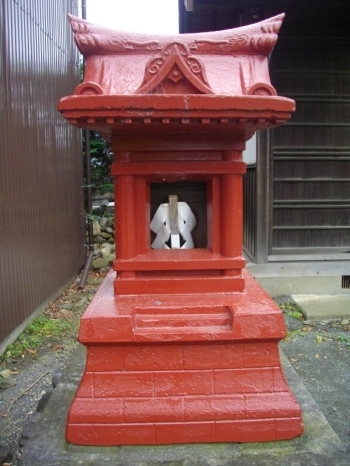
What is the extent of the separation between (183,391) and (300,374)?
7.56 feet

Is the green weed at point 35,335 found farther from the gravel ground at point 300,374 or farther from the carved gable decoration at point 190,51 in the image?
the carved gable decoration at point 190,51

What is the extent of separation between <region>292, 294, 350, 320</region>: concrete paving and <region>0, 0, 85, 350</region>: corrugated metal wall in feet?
11.8

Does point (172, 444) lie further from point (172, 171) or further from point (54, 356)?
point (54, 356)

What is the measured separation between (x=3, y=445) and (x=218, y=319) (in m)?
2.08

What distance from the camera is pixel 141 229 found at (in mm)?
2486

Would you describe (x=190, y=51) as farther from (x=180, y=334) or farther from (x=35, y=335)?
(x=35, y=335)

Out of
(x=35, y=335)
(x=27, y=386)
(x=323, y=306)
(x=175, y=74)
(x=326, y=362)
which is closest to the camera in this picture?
(x=175, y=74)

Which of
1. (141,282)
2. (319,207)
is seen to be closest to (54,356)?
(141,282)

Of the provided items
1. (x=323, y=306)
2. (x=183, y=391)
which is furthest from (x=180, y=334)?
(x=323, y=306)

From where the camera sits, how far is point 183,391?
87.5 inches

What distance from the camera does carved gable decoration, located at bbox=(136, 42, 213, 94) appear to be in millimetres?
1974

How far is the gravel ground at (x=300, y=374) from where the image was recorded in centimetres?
333

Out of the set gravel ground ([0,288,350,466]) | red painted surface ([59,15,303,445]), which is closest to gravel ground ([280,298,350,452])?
gravel ground ([0,288,350,466])

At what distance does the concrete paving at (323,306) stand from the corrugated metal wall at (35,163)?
359 cm
